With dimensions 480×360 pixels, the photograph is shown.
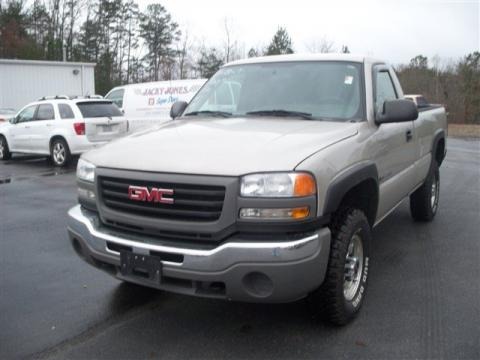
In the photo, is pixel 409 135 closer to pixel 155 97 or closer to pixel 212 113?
pixel 212 113

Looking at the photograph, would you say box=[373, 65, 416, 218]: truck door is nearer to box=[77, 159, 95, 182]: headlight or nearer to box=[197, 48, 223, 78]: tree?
box=[77, 159, 95, 182]: headlight

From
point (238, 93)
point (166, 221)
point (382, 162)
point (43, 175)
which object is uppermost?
point (238, 93)

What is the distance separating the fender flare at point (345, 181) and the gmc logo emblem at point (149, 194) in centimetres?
97

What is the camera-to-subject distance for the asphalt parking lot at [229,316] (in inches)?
133

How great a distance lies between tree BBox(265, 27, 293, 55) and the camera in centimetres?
5219

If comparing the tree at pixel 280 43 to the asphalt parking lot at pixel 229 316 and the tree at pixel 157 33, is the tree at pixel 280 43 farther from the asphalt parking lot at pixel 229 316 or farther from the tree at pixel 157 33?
the asphalt parking lot at pixel 229 316

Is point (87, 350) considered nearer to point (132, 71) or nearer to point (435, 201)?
point (435, 201)

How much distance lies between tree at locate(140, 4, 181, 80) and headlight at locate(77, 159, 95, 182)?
5206 centimetres

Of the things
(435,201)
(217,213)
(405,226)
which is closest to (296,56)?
(217,213)

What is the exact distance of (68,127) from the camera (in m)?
12.6

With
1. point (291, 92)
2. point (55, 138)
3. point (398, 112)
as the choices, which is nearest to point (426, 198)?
point (398, 112)

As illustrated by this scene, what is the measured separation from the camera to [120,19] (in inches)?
2184

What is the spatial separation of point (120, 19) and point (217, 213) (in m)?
56.7

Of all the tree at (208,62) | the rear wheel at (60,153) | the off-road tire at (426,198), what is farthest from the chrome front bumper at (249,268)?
the tree at (208,62)
